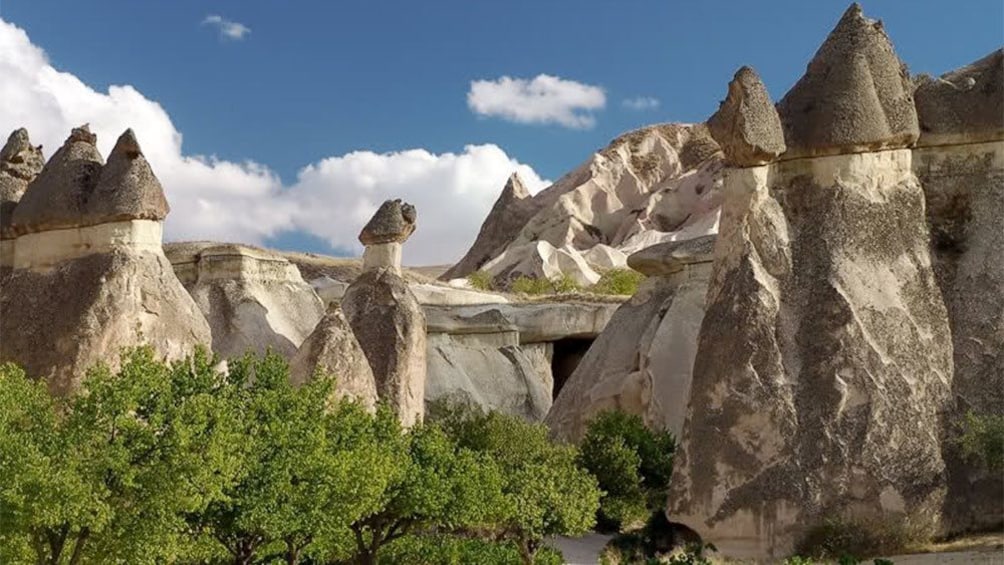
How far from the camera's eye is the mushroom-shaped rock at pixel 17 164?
15.5 meters

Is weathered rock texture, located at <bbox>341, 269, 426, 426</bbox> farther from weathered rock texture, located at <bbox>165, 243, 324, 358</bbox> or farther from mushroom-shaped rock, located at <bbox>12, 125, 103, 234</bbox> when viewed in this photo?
mushroom-shaped rock, located at <bbox>12, 125, 103, 234</bbox>

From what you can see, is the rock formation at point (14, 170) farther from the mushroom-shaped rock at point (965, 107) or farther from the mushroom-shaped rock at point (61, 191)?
the mushroom-shaped rock at point (965, 107)

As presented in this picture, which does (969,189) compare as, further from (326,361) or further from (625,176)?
(625,176)

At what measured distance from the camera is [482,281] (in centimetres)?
4125

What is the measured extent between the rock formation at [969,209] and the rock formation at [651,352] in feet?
18.7

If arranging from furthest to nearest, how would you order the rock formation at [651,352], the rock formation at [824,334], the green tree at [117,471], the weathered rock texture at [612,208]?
the weathered rock texture at [612,208], the rock formation at [651,352], the rock formation at [824,334], the green tree at [117,471]

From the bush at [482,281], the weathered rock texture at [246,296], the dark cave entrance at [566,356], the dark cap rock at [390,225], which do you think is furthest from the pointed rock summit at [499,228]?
the dark cap rock at [390,225]

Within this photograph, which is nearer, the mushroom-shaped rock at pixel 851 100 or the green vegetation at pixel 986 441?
the green vegetation at pixel 986 441

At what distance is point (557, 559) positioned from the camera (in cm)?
1355

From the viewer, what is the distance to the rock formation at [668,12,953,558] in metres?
11.8

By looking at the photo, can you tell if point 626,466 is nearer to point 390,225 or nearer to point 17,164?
point 390,225

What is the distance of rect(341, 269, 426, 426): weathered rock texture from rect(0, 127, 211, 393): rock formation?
13.9 ft

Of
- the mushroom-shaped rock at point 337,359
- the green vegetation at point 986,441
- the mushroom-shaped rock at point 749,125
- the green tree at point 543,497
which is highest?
the mushroom-shaped rock at point 749,125

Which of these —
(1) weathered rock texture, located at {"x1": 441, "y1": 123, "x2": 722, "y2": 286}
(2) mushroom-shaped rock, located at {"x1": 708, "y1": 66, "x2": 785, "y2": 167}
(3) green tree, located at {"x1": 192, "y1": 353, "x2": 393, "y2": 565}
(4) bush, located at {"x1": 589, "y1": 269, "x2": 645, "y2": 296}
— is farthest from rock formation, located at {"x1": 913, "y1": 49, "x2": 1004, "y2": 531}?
(1) weathered rock texture, located at {"x1": 441, "y1": 123, "x2": 722, "y2": 286}
